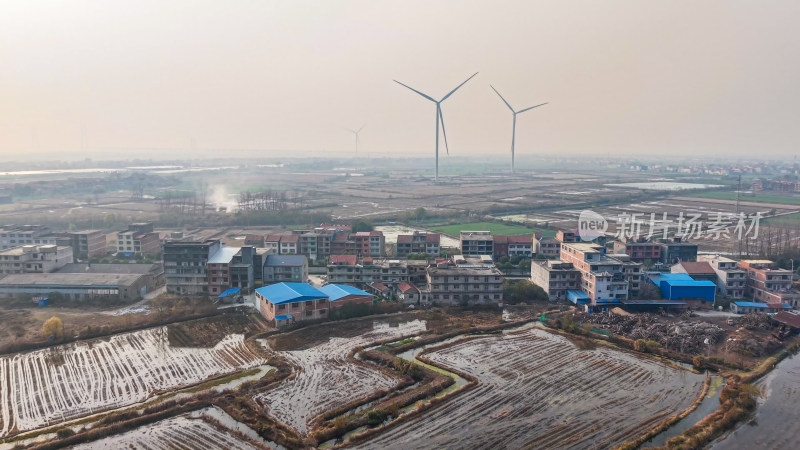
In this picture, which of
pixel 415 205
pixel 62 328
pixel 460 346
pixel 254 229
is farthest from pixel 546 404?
pixel 415 205

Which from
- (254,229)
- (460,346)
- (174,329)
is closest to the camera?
(460,346)

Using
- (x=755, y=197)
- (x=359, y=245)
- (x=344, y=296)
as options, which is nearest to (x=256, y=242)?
(x=359, y=245)

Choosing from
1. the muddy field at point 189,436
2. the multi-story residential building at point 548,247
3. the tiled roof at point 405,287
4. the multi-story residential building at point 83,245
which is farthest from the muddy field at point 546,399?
the multi-story residential building at point 83,245

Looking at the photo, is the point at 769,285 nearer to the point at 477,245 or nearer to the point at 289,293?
the point at 477,245

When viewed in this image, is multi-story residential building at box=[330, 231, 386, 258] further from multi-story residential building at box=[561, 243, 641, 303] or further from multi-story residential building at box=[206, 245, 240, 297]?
multi-story residential building at box=[561, 243, 641, 303]

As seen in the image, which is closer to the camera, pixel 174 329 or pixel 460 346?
pixel 460 346

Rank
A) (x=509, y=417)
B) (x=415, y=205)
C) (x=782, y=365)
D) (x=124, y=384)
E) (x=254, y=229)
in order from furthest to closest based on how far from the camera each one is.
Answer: (x=415, y=205), (x=254, y=229), (x=782, y=365), (x=124, y=384), (x=509, y=417)

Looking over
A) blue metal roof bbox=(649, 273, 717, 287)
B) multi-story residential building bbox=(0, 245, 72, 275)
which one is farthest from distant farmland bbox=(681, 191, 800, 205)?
multi-story residential building bbox=(0, 245, 72, 275)

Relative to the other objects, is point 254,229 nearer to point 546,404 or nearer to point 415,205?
point 415,205
